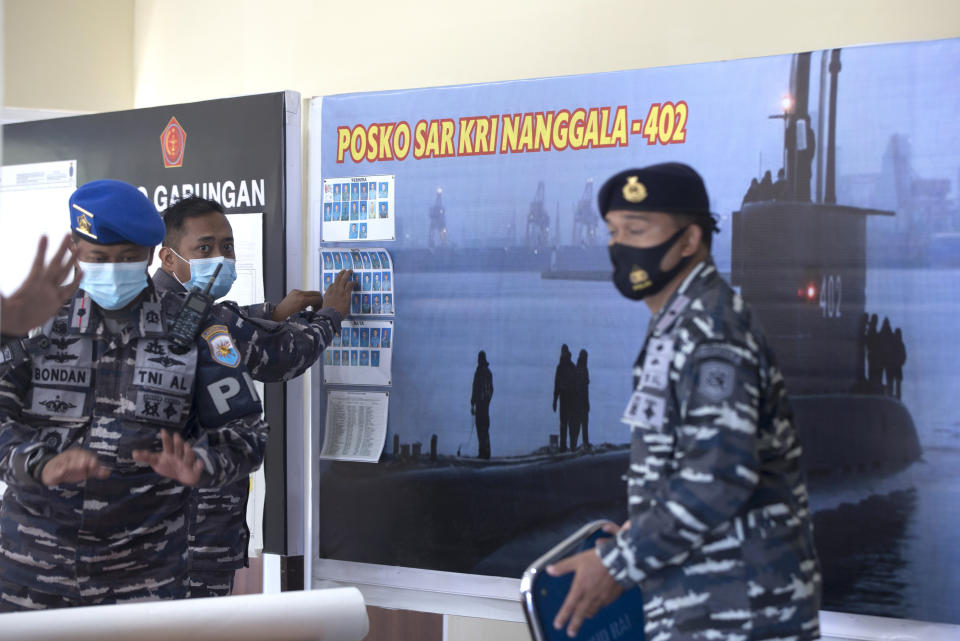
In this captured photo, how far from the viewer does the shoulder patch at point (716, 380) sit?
1335 millimetres

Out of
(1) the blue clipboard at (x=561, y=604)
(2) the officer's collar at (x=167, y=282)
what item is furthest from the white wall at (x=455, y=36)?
(1) the blue clipboard at (x=561, y=604)

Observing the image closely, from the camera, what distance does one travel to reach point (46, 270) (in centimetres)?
140

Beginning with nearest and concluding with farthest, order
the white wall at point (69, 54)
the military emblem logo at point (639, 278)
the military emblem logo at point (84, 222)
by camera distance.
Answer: the military emblem logo at point (639, 278)
the military emblem logo at point (84, 222)
the white wall at point (69, 54)

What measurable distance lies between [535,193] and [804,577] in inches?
48.1

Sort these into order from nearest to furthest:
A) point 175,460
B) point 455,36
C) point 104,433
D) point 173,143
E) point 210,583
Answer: point 175,460 < point 104,433 < point 210,583 < point 173,143 < point 455,36

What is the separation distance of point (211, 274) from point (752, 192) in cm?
142

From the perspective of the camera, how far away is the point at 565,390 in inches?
90.7

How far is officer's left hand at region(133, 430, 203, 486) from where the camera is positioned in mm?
1748

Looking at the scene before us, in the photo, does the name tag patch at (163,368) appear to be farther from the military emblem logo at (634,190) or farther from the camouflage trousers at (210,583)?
the military emblem logo at (634,190)

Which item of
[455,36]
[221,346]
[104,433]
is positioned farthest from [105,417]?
[455,36]

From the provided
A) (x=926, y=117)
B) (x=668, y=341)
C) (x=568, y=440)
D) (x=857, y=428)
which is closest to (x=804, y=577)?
(x=668, y=341)

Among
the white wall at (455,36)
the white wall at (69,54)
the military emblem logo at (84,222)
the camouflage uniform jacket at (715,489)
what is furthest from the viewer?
the white wall at (69,54)

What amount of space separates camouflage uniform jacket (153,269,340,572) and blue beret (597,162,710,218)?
1.06 m

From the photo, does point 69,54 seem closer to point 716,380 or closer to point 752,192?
point 752,192
